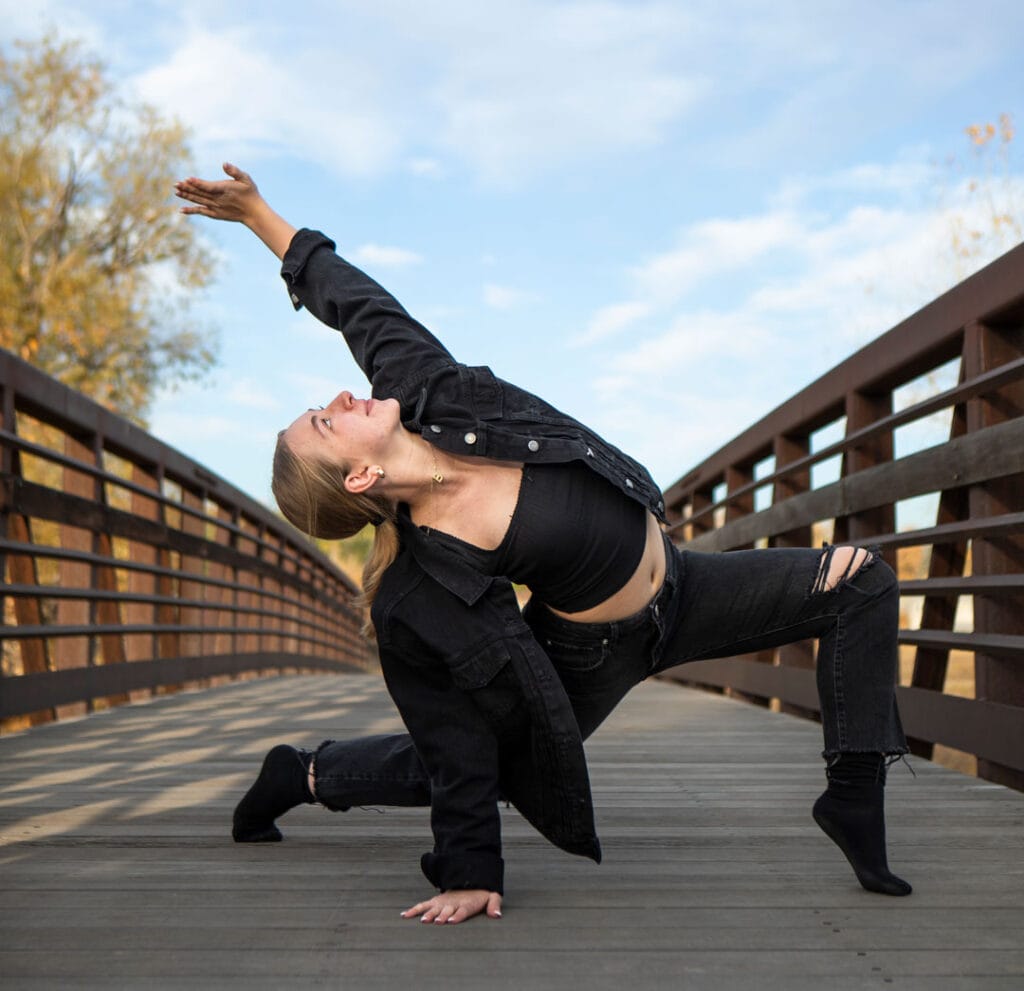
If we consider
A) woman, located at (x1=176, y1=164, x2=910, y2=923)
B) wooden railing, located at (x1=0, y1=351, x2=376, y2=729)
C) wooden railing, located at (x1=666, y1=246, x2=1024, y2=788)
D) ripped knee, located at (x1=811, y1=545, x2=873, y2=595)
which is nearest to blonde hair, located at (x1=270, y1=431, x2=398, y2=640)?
woman, located at (x1=176, y1=164, x2=910, y2=923)

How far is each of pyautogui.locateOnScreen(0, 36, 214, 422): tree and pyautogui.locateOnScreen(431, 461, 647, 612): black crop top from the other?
17.7m

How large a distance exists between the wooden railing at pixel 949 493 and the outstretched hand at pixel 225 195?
1.80 meters

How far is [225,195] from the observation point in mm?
2447

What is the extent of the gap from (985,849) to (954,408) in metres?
1.47

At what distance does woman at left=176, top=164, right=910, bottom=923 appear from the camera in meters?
2.00

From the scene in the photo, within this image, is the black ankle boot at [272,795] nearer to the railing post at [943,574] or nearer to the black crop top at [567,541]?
the black crop top at [567,541]

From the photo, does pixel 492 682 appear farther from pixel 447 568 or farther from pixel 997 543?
pixel 997 543

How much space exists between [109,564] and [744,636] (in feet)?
11.7

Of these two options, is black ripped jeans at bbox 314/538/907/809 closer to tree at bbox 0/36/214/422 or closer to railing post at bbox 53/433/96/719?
railing post at bbox 53/433/96/719

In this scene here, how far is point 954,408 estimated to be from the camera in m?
3.47

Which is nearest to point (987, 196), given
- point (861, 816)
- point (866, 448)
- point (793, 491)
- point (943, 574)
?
point (793, 491)

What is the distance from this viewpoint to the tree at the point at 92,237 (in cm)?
1864

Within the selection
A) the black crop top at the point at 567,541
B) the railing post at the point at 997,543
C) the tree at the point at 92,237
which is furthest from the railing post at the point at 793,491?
the tree at the point at 92,237

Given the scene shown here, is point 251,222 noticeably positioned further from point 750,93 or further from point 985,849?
point 750,93
